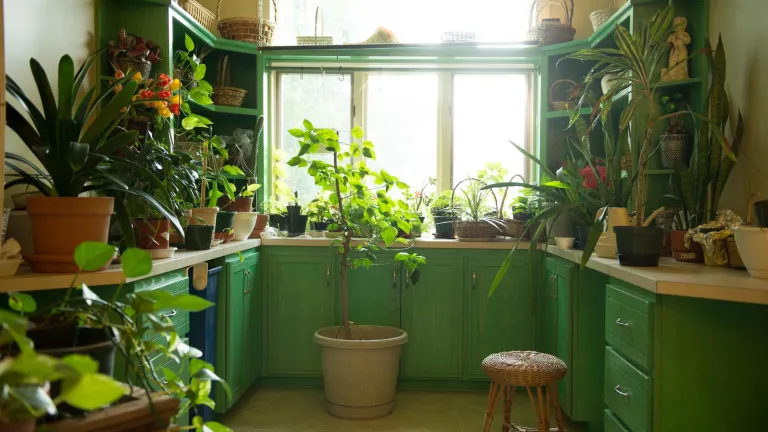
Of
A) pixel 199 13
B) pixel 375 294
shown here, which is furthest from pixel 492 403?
pixel 199 13

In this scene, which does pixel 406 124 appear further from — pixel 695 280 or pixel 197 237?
pixel 695 280

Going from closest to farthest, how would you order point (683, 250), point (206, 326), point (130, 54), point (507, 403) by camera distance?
point (683, 250)
point (507, 403)
point (206, 326)
point (130, 54)

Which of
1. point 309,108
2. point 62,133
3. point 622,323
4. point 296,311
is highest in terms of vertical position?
point 309,108

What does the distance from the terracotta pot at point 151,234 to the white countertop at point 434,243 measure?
1.46m

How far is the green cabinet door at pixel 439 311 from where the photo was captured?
4.01 meters

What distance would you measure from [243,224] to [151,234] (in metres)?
1.16

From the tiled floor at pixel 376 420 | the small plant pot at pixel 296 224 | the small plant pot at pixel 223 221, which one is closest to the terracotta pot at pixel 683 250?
the tiled floor at pixel 376 420

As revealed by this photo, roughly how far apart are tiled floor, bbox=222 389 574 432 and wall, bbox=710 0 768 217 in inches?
60.8

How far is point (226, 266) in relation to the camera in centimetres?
336

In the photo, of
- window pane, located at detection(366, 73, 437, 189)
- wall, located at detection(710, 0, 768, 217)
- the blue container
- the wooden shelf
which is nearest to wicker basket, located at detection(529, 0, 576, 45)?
window pane, located at detection(366, 73, 437, 189)

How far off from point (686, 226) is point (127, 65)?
8.87 ft

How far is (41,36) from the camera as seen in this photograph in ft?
9.12

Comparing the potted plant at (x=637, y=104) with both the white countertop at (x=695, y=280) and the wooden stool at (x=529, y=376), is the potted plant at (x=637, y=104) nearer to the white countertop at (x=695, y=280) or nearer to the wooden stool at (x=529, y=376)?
the white countertop at (x=695, y=280)

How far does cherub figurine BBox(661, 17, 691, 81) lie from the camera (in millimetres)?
3170
